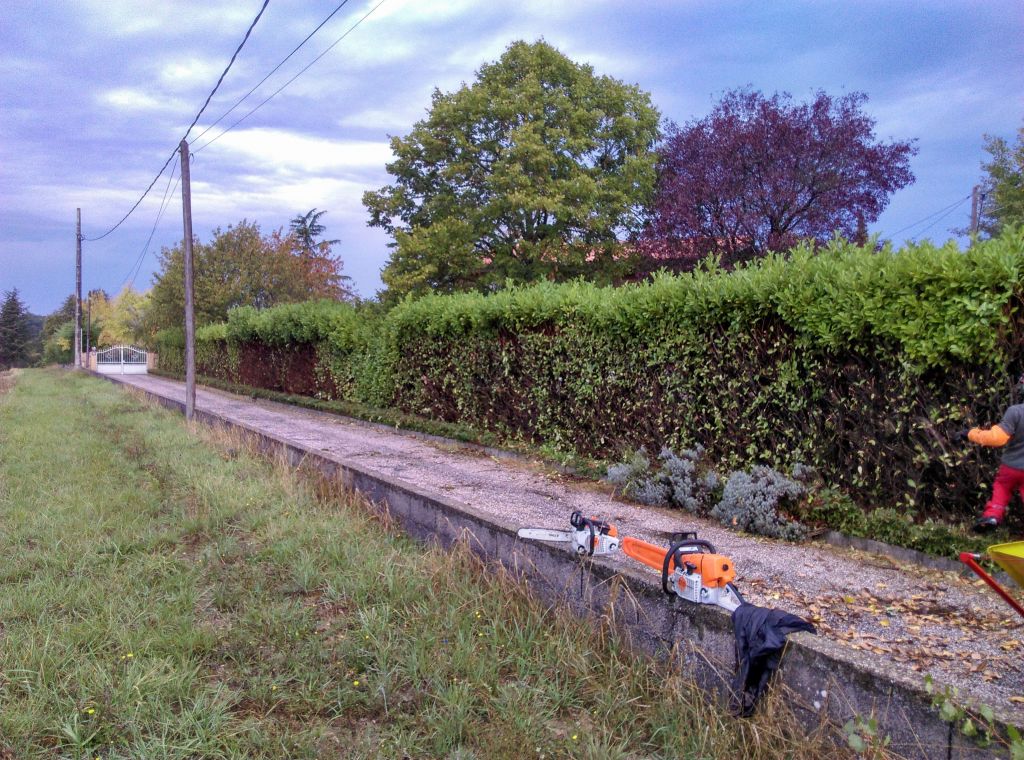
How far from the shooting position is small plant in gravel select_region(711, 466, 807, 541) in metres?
5.94

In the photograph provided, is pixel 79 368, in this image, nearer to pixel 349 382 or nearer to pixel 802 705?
pixel 349 382

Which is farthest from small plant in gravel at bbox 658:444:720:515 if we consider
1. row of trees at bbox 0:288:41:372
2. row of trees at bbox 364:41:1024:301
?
row of trees at bbox 0:288:41:372

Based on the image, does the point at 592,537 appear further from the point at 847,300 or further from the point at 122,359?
the point at 122,359

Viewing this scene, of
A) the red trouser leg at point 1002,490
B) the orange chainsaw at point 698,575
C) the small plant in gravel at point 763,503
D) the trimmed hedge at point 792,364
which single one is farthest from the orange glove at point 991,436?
the orange chainsaw at point 698,575

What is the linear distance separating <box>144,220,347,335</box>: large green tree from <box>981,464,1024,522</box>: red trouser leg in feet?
115

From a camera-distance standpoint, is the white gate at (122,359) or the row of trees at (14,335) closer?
the white gate at (122,359)

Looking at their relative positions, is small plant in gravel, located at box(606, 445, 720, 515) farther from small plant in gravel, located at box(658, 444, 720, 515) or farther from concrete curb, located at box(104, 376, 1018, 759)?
concrete curb, located at box(104, 376, 1018, 759)

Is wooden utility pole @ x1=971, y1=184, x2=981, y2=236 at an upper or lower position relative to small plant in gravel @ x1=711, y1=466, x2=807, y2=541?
upper

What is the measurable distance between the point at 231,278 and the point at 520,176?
22819 mm

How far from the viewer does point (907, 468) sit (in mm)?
5516

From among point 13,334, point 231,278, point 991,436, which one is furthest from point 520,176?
point 13,334

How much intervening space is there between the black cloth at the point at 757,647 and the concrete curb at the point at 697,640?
0.16 ft

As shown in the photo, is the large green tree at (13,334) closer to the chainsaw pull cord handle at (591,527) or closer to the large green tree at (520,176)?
the large green tree at (520,176)

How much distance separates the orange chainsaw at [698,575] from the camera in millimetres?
3271
